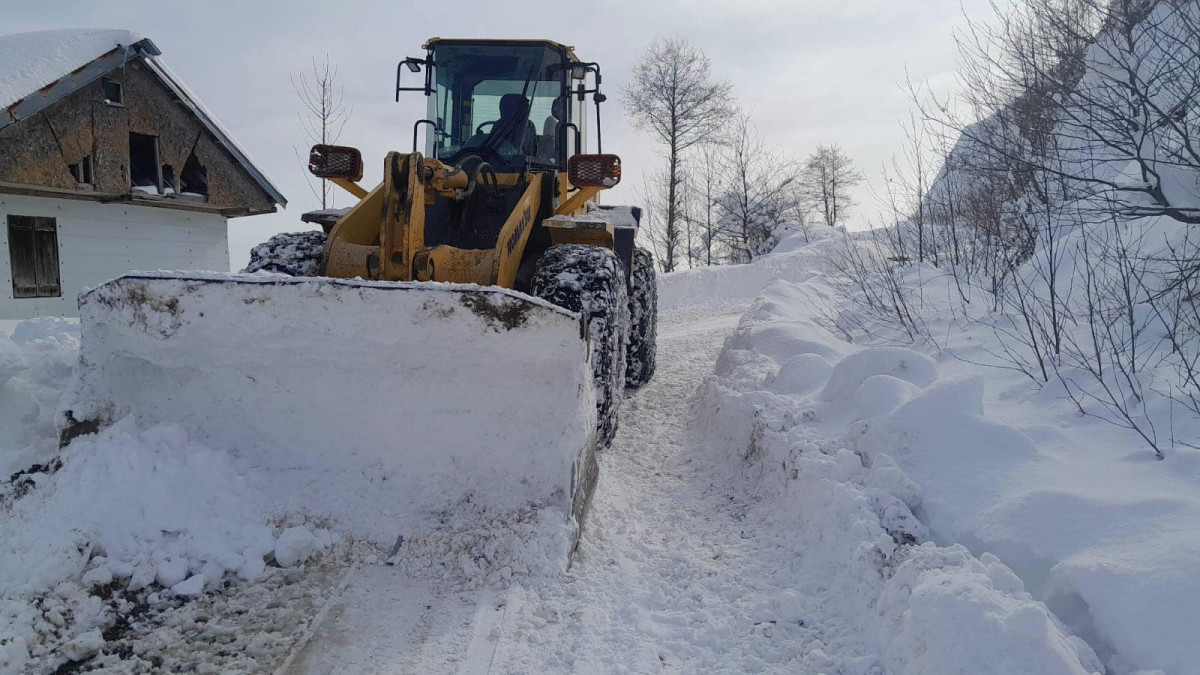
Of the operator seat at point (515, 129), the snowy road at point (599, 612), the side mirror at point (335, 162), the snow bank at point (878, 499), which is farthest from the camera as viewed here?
the operator seat at point (515, 129)

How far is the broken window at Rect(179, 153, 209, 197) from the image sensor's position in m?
15.4

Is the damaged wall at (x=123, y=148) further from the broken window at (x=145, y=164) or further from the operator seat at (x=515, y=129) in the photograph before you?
the operator seat at (x=515, y=129)

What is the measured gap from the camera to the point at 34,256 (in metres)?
12.6

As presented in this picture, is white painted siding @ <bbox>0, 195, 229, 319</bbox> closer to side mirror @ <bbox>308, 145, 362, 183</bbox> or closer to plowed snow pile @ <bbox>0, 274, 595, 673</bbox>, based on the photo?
side mirror @ <bbox>308, 145, 362, 183</bbox>

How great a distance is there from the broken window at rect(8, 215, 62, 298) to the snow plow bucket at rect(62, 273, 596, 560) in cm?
1174

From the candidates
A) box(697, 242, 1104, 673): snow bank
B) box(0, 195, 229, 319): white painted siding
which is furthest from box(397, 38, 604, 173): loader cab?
box(0, 195, 229, 319): white painted siding

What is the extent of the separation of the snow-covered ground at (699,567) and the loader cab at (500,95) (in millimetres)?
2987

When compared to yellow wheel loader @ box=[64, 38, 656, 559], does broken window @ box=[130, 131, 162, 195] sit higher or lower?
higher

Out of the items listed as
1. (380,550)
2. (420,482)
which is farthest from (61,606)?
(420,482)

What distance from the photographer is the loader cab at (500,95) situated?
569 centimetres

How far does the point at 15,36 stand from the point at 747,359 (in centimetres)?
1454

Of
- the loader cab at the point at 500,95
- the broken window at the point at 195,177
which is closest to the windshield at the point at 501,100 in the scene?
the loader cab at the point at 500,95

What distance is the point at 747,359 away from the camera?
6.19 metres

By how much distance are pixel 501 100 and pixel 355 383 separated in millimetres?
3263
